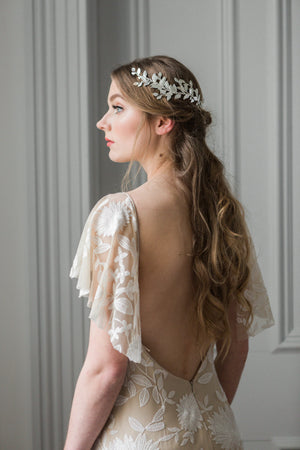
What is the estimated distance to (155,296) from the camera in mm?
1053

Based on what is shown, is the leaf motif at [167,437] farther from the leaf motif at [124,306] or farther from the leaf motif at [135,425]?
the leaf motif at [124,306]

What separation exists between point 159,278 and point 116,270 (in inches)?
3.8

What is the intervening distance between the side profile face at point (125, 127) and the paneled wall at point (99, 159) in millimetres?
683

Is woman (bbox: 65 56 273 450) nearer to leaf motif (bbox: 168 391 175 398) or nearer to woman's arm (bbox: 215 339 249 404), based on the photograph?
leaf motif (bbox: 168 391 175 398)

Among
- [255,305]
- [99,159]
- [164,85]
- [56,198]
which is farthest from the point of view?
[99,159]

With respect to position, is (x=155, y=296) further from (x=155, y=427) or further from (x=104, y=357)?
(x=155, y=427)

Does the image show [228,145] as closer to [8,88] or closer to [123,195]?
[8,88]

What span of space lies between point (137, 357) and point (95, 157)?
1.13 metres

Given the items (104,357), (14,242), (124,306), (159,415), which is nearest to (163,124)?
(124,306)

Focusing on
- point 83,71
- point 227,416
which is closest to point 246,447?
point 227,416

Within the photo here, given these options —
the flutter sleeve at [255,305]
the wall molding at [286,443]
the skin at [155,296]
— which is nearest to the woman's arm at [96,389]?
the skin at [155,296]

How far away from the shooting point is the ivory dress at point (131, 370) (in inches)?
39.3

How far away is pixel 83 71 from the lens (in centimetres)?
188

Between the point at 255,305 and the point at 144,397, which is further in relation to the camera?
the point at 255,305
